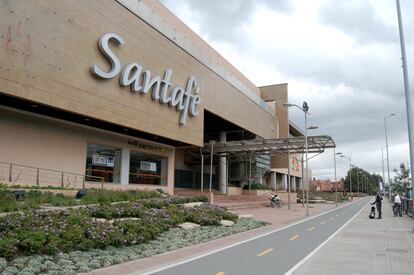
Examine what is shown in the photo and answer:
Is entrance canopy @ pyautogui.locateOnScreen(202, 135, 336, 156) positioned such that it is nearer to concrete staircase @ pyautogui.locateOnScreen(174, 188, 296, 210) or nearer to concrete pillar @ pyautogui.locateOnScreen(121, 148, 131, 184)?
concrete staircase @ pyautogui.locateOnScreen(174, 188, 296, 210)

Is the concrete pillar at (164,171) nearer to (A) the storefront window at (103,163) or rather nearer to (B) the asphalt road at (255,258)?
(A) the storefront window at (103,163)

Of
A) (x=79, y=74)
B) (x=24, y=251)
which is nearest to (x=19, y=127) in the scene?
(x=79, y=74)

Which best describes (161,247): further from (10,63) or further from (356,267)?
(10,63)

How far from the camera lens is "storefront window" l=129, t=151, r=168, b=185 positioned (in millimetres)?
31609

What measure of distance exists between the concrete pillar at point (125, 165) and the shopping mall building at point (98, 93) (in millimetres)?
76

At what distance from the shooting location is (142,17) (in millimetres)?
28391

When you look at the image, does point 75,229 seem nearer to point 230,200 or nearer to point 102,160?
point 102,160

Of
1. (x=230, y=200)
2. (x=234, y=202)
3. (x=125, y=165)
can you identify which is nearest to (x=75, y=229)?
(x=125, y=165)

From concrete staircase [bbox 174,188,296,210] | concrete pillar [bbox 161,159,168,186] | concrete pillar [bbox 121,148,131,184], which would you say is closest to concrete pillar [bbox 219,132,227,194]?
concrete staircase [bbox 174,188,296,210]

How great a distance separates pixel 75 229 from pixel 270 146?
3203 cm

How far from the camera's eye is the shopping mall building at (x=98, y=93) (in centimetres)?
1950

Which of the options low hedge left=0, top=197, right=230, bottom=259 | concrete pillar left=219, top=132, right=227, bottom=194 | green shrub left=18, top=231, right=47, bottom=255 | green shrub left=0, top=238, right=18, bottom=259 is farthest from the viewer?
concrete pillar left=219, top=132, right=227, bottom=194

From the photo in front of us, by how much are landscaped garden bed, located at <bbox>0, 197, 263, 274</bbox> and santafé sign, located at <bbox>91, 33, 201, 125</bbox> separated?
1046 centimetres

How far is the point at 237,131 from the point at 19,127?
31.4 metres
